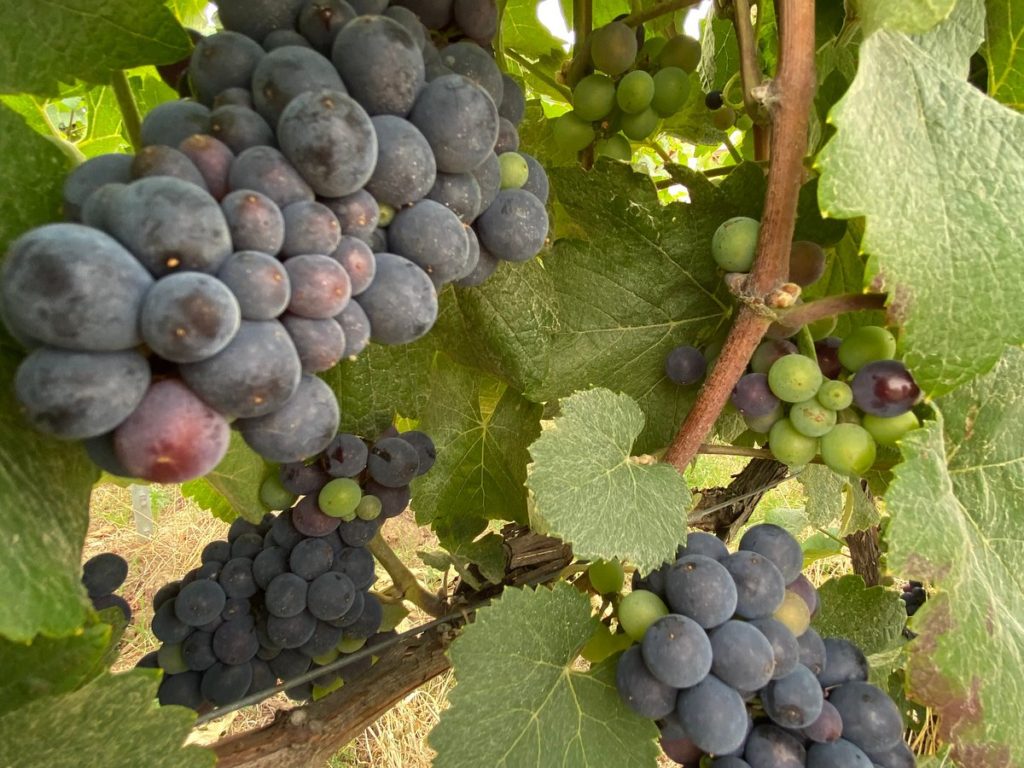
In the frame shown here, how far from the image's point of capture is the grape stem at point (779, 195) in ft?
2.34

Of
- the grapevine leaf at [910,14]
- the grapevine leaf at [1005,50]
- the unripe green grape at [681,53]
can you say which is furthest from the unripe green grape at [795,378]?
the unripe green grape at [681,53]

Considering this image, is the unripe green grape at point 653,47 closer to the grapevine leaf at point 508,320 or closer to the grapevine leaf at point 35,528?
the grapevine leaf at point 508,320

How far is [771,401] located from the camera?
0.87 m

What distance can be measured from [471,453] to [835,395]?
696 mm

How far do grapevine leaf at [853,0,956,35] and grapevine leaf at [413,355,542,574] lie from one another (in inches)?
32.1

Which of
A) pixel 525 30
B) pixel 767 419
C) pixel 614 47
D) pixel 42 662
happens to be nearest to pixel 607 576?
pixel 767 419

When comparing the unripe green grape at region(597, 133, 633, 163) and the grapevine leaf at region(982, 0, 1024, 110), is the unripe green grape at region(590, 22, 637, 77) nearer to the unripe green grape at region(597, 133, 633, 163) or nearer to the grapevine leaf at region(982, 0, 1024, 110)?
the unripe green grape at region(597, 133, 633, 163)

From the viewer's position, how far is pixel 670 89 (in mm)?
1137

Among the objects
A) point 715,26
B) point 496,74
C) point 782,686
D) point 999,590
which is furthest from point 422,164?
point 715,26

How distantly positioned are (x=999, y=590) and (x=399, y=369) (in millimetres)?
753

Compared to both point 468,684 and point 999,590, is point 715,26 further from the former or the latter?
point 468,684

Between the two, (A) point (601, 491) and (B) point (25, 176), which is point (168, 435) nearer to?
(B) point (25, 176)

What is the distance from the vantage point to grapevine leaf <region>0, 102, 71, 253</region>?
1.66 feet

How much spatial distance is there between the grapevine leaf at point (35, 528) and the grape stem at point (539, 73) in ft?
3.90
